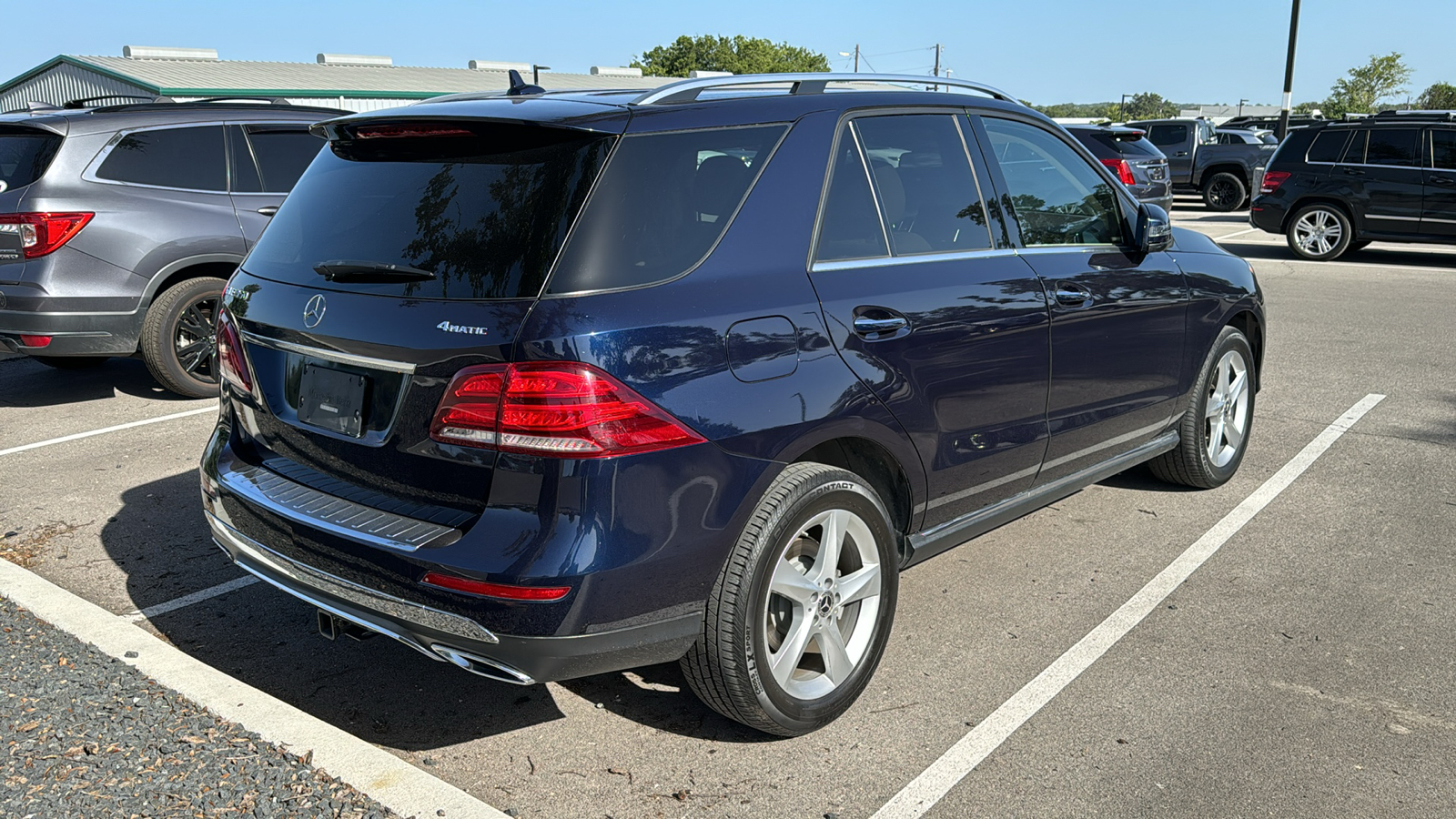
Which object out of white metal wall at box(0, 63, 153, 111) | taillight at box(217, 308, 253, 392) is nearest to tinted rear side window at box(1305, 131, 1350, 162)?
taillight at box(217, 308, 253, 392)

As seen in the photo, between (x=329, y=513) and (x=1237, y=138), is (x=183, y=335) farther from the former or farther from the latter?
(x=1237, y=138)

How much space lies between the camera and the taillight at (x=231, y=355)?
11.4ft

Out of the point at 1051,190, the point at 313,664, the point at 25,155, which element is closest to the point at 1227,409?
the point at 1051,190

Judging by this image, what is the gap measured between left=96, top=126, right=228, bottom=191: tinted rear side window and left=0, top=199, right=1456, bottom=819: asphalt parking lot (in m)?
1.95

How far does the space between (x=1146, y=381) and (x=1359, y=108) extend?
80.6m

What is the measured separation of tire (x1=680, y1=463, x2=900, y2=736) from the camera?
10.0 feet

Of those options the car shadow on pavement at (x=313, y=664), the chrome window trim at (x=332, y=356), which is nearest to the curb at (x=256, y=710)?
the car shadow on pavement at (x=313, y=664)

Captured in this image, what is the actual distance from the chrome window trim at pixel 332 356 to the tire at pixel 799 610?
3.18ft

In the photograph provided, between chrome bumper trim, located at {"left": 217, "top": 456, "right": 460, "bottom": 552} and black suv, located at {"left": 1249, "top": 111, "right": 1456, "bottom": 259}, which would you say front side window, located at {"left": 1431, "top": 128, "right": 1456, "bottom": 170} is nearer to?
black suv, located at {"left": 1249, "top": 111, "right": 1456, "bottom": 259}

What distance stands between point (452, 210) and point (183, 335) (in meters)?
5.29

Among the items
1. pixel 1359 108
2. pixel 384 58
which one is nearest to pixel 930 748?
pixel 384 58


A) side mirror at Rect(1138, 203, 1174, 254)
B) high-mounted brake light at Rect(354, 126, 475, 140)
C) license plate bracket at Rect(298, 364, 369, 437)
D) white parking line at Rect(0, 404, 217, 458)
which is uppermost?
high-mounted brake light at Rect(354, 126, 475, 140)

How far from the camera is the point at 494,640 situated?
2.81 meters

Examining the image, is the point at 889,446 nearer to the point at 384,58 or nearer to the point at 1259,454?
the point at 1259,454
